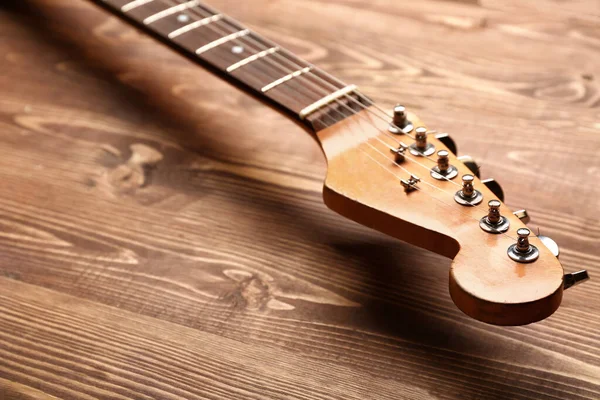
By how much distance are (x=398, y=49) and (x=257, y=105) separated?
236mm

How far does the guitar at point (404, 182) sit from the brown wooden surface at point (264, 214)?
0.10 metres

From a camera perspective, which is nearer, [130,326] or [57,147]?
[130,326]

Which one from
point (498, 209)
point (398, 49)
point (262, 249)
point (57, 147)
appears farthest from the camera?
point (398, 49)

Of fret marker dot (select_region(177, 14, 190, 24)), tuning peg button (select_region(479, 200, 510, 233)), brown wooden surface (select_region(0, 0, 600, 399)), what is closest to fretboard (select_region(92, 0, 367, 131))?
fret marker dot (select_region(177, 14, 190, 24))

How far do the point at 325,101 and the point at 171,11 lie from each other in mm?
306

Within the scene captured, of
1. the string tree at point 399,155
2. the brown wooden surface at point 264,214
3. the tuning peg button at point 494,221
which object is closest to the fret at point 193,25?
the brown wooden surface at point 264,214

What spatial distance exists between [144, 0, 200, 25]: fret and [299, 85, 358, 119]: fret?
29 cm

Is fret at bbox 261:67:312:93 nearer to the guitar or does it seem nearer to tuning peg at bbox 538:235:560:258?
the guitar

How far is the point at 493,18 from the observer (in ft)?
3.57

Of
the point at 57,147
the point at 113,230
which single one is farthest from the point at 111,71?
the point at 113,230

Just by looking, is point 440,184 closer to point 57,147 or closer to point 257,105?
point 257,105

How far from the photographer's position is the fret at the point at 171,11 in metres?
0.93

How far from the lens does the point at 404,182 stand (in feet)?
2.11

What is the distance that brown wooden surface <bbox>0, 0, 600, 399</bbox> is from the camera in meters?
0.64
